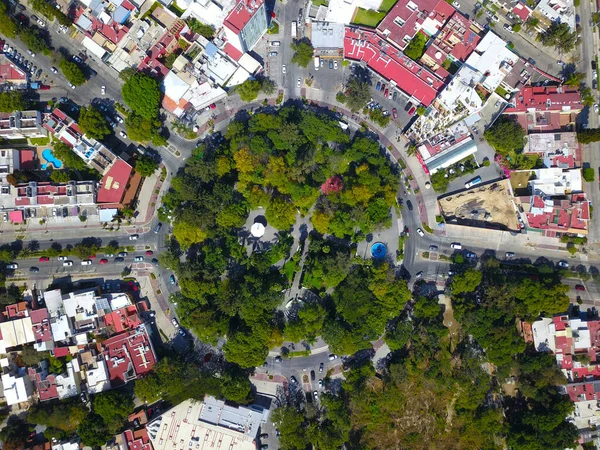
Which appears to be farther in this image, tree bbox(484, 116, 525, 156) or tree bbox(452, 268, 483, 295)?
tree bbox(484, 116, 525, 156)

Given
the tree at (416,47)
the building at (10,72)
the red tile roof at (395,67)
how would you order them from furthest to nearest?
the building at (10,72) → the tree at (416,47) → the red tile roof at (395,67)

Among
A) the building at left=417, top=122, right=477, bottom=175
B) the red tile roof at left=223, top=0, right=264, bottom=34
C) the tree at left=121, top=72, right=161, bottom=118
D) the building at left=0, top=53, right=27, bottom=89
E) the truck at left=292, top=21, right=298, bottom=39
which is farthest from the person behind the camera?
the truck at left=292, top=21, right=298, bottom=39

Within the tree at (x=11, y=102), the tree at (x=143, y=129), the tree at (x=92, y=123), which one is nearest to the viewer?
the tree at (x=92, y=123)

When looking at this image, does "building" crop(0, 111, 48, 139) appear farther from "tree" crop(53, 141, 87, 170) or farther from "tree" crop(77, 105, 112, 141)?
"tree" crop(77, 105, 112, 141)

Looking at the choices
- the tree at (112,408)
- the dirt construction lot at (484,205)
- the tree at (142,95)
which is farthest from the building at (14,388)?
the dirt construction lot at (484,205)

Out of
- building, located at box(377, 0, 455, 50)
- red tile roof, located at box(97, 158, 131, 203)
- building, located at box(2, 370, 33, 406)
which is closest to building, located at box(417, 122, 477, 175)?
building, located at box(377, 0, 455, 50)

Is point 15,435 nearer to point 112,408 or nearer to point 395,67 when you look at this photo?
point 112,408

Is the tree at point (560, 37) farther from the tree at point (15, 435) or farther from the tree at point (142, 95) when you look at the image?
the tree at point (15, 435)
